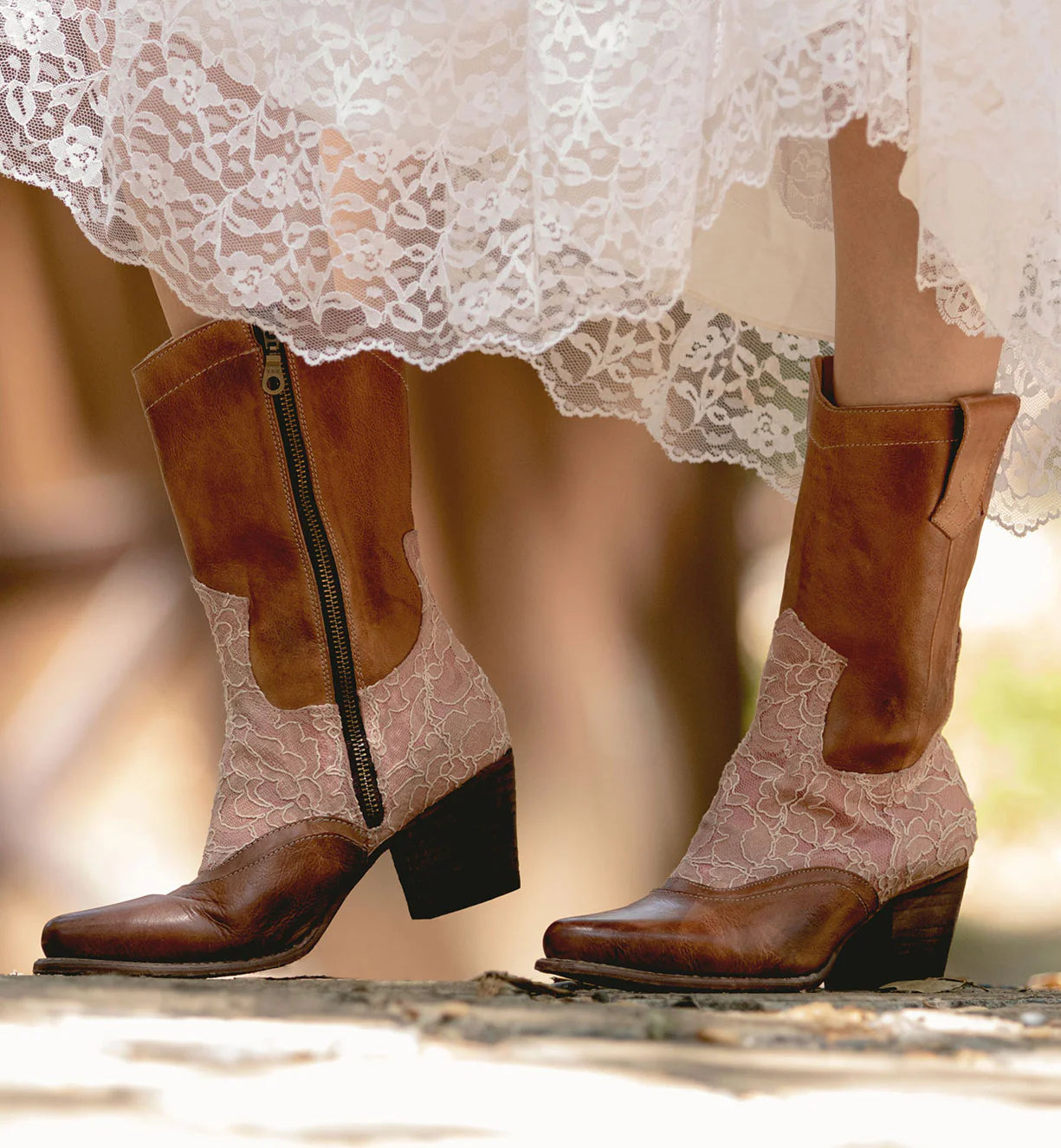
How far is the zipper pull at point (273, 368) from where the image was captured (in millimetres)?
730

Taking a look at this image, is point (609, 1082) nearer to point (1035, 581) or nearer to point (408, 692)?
point (408, 692)

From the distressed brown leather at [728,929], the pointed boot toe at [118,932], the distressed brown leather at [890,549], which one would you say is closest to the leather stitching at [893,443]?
the distressed brown leather at [890,549]

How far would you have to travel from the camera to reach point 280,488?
0.75 metres

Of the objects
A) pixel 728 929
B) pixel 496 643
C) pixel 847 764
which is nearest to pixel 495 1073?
pixel 728 929

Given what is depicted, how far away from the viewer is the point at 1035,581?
140 centimetres

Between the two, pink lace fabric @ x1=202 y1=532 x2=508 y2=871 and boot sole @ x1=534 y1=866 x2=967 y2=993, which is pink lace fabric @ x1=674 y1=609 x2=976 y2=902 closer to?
boot sole @ x1=534 y1=866 x2=967 y2=993

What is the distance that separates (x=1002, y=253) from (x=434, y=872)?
57cm

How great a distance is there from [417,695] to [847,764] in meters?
0.31

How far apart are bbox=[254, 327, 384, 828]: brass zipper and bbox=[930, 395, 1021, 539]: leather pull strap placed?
41cm

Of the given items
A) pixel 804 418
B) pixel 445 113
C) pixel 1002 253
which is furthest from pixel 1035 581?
pixel 445 113

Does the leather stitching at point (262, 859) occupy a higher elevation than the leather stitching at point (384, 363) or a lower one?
lower

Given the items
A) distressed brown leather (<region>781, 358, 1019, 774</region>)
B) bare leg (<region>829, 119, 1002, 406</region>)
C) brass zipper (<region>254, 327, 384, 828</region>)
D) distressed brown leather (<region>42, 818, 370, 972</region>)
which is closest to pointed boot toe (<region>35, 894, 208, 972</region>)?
distressed brown leather (<region>42, 818, 370, 972</region>)

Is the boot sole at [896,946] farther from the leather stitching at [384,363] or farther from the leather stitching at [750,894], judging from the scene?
the leather stitching at [384,363]

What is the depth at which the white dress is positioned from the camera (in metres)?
0.54
